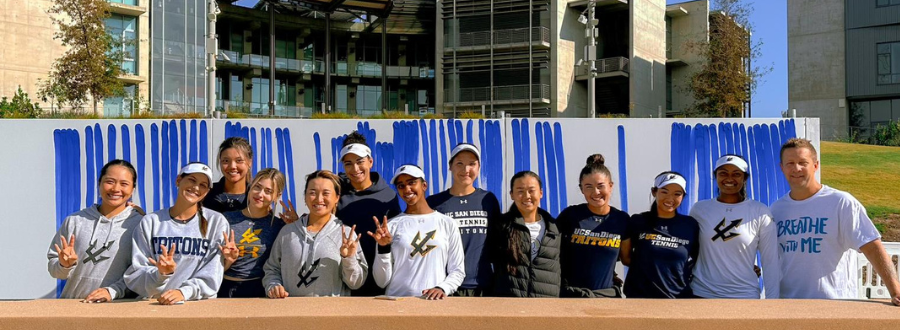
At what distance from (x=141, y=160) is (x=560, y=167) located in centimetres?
426

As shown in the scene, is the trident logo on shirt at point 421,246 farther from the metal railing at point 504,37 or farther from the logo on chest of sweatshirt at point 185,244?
the metal railing at point 504,37

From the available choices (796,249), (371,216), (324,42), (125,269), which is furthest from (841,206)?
(324,42)

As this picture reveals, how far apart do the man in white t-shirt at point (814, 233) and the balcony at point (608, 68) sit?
38661 millimetres

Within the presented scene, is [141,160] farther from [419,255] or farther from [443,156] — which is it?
[419,255]

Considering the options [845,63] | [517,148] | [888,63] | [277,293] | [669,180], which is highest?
[845,63]

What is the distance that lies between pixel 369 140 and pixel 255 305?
3.99 meters

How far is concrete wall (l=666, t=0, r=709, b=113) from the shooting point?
44688mm

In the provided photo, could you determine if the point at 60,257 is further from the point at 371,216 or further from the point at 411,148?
the point at 411,148

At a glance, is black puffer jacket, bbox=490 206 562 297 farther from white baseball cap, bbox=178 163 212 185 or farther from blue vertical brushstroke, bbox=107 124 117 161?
blue vertical brushstroke, bbox=107 124 117 161

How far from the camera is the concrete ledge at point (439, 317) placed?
2.98 metres

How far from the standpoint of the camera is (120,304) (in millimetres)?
3344

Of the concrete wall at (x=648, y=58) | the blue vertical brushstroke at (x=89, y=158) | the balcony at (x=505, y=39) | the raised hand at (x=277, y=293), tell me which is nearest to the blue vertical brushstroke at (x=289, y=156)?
the blue vertical brushstroke at (x=89, y=158)

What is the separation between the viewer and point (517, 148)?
7.09 metres

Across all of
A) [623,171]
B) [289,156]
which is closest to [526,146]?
[623,171]
